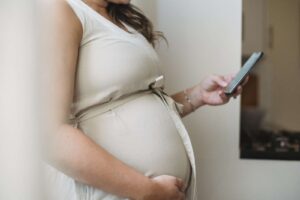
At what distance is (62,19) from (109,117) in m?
0.21

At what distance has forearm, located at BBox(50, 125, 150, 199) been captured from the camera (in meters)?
0.68

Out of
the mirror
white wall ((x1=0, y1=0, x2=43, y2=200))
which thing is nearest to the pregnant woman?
white wall ((x1=0, y1=0, x2=43, y2=200))

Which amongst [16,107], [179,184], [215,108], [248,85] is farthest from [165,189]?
[248,85]

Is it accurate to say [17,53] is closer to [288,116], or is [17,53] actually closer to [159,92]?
[159,92]

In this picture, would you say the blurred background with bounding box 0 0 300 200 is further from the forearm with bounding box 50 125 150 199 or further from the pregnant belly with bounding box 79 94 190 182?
the forearm with bounding box 50 125 150 199

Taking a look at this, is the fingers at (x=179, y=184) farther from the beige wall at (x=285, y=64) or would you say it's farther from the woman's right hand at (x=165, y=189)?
the beige wall at (x=285, y=64)

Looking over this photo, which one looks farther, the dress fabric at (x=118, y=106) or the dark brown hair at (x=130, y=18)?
the dark brown hair at (x=130, y=18)

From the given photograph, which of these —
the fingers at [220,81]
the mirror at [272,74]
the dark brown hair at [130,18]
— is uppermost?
the dark brown hair at [130,18]

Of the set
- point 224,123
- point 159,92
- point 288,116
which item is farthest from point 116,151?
point 288,116

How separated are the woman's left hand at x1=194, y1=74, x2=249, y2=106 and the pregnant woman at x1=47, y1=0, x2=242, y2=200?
23 cm

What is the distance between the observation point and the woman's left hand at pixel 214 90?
43.4 inches

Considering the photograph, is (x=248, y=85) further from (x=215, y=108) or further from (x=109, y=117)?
(x=109, y=117)

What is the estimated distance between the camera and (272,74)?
163 centimetres

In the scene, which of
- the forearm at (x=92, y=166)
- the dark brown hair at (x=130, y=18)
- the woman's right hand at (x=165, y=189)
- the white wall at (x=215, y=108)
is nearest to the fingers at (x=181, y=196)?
the woman's right hand at (x=165, y=189)
